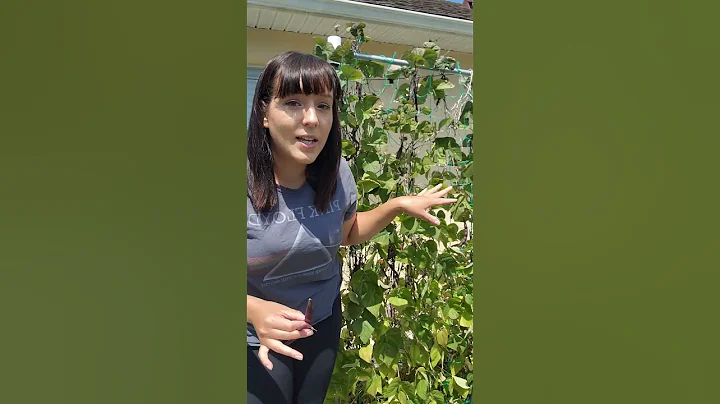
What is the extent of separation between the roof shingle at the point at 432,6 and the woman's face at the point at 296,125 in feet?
8.78

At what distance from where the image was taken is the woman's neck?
1690 millimetres

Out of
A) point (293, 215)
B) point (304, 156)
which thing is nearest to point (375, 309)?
point (293, 215)

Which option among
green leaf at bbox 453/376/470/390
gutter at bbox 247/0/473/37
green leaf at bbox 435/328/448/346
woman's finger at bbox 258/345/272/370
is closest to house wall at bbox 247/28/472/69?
gutter at bbox 247/0/473/37

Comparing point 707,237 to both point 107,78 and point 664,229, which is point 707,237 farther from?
point 107,78

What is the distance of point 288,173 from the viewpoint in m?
1.71

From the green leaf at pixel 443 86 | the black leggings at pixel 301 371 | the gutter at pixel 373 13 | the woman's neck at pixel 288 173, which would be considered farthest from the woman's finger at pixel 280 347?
the gutter at pixel 373 13

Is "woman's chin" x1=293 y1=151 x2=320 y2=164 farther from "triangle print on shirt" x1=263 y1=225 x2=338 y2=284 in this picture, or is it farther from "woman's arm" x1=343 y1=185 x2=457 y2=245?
"woman's arm" x1=343 y1=185 x2=457 y2=245

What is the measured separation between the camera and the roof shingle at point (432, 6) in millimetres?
4191

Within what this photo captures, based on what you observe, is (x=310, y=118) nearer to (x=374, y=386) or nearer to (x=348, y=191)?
(x=348, y=191)

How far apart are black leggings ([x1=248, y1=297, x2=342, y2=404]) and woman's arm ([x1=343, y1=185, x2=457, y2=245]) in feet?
0.84

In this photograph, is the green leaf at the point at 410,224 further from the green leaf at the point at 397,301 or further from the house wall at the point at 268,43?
the house wall at the point at 268,43

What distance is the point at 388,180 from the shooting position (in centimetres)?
210

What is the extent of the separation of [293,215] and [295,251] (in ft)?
0.38

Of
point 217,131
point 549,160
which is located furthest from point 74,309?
point 549,160
